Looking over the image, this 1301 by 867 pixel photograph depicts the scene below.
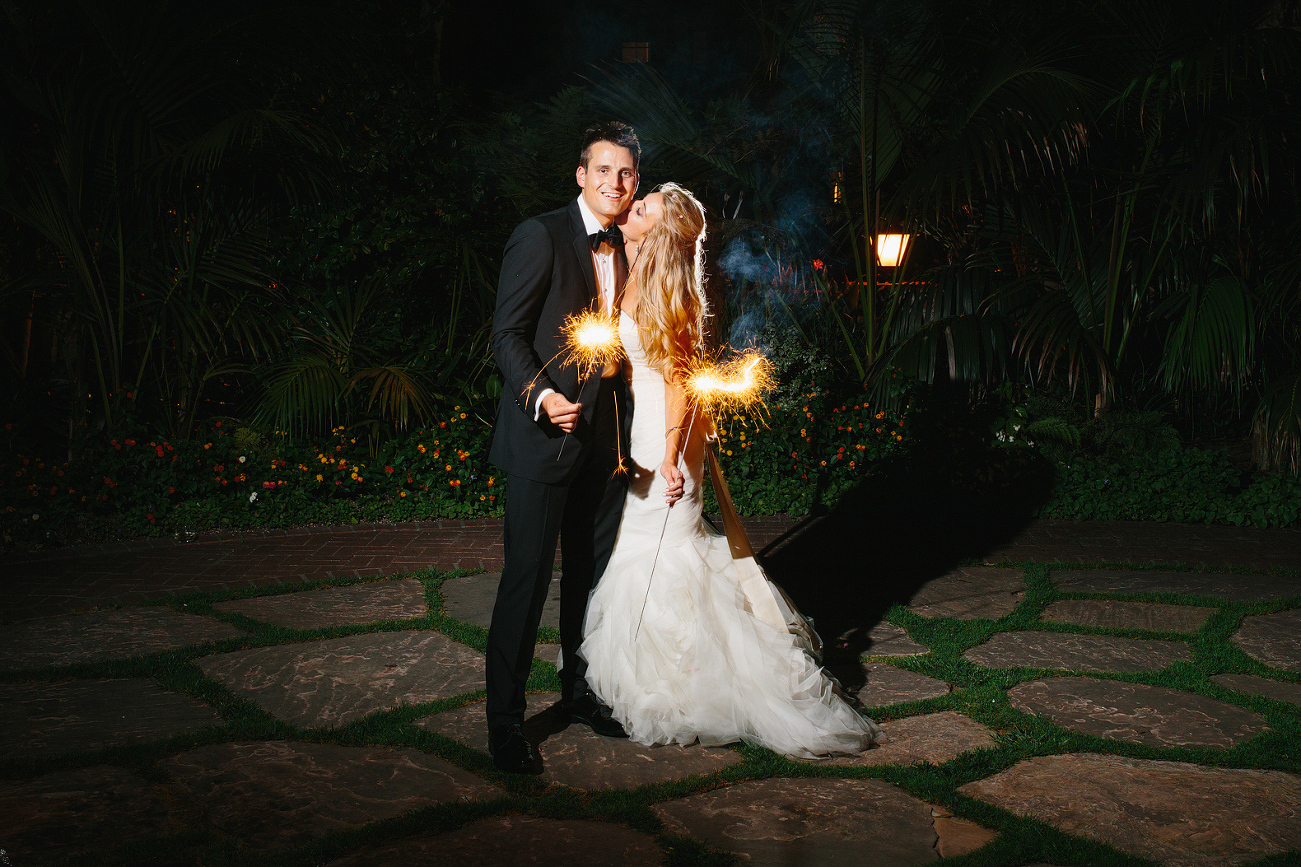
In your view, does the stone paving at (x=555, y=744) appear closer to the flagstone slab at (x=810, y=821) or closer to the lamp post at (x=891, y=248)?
the flagstone slab at (x=810, y=821)

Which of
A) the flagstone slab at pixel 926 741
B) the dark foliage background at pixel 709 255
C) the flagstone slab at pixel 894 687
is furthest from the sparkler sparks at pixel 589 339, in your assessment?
the dark foliage background at pixel 709 255

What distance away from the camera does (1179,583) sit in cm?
469

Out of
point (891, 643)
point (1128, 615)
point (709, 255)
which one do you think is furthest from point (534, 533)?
point (709, 255)

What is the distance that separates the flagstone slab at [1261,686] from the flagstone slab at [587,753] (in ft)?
6.52

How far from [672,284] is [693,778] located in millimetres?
1487

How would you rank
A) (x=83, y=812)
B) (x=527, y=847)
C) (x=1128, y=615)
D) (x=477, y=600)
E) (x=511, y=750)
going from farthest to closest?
(x=477, y=600)
(x=1128, y=615)
(x=511, y=750)
(x=83, y=812)
(x=527, y=847)

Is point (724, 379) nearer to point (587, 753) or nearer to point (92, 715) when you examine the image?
point (587, 753)

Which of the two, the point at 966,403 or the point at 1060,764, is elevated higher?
the point at 966,403

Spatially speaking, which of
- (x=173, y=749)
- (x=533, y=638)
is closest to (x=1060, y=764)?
(x=533, y=638)

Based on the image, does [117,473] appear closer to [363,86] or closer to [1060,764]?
[363,86]

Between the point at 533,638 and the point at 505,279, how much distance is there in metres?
1.12

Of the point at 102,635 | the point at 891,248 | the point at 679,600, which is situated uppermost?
the point at 891,248

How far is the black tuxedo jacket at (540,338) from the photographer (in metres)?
2.67

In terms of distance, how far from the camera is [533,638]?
2791 millimetres
